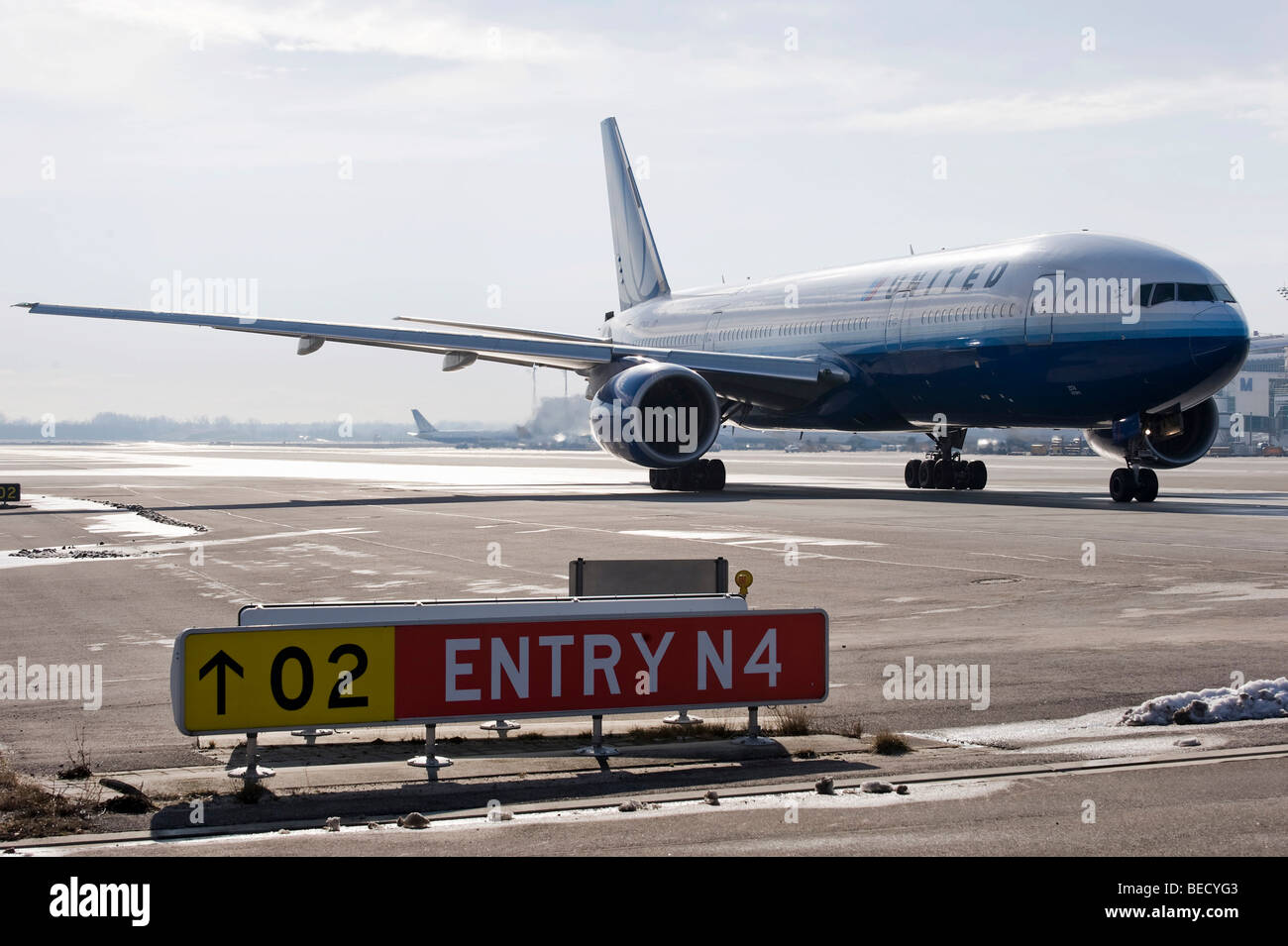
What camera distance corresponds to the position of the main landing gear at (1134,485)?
31.0m

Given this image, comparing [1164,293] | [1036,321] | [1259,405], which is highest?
[1259,405]

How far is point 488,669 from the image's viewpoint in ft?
27.5

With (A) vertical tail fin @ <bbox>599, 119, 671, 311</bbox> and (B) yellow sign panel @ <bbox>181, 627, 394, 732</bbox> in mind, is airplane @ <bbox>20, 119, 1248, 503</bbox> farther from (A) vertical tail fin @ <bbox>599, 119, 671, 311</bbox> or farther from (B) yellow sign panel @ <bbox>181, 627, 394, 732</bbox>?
(B) yellow sign panel @ <bbox>181, 627, 394, 732</bbox>

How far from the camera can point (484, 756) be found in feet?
28.2

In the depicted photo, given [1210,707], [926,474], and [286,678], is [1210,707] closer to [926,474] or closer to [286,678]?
[286,678]

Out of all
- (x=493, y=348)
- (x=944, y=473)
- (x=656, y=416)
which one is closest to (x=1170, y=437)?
(x=944, y=473)

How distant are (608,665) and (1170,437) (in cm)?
2693

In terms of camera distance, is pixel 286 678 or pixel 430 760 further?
pixel 430 760

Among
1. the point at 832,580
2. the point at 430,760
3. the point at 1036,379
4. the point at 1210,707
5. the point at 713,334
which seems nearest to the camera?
the point at 430,760

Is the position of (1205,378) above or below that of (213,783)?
above
